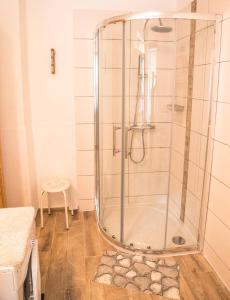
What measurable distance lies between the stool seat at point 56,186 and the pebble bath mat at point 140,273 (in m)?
0.80

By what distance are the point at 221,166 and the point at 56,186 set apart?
1627 mm

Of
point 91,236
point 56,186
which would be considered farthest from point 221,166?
point 56,186

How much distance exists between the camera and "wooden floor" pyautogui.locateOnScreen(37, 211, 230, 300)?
5.98 ft

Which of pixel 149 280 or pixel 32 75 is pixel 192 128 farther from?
pixel 32 75

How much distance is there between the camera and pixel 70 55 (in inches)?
105

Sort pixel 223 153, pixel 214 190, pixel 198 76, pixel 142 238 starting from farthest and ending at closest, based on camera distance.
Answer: pixel 142 238, pixel 198 76, pixel 214 190, pixel 223 153

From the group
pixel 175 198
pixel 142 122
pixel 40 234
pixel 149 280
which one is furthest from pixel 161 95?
pixel 40 234

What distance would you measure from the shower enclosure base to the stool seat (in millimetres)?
505

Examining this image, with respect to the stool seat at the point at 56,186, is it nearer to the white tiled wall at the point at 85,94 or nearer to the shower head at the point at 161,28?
the white tiled wall at the point at 85,94

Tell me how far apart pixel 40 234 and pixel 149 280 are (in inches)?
46.1

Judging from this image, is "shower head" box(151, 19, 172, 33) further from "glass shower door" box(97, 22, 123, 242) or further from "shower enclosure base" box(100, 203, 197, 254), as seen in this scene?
"shower enclosure base" box(100, 203, 197, 254)

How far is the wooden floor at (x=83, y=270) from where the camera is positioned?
1822mm

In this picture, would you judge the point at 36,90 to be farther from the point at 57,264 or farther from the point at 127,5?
the point at 57,264

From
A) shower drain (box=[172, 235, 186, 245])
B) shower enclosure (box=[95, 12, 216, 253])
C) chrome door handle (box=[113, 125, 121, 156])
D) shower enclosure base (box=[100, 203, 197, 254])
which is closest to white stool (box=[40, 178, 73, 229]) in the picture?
shower enclosure (box=[95, 12, 216, 253])
